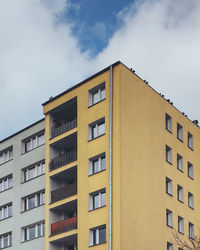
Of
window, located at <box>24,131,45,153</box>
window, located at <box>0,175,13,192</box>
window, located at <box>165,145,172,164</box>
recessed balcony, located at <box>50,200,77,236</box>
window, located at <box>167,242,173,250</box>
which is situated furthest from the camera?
window, located at <box>0,175,13,192</box>

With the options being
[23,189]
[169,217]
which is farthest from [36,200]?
[169,217]

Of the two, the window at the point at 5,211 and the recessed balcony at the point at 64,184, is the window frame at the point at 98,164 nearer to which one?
the recessed balcony at the point at 64,184

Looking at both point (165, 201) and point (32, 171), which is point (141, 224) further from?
point (32, 171)

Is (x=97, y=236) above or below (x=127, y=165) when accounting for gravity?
below

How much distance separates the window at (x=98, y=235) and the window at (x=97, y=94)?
10619 mm

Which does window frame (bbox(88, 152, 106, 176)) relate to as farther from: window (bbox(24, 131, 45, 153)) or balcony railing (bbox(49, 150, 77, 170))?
window (bbox(24, 131, 45, 153))

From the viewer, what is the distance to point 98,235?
159 ft

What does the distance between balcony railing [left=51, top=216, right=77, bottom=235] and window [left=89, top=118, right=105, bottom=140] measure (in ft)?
22.2

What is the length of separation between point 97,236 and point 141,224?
11.7 feet

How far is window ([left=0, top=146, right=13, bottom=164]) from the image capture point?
62.8m

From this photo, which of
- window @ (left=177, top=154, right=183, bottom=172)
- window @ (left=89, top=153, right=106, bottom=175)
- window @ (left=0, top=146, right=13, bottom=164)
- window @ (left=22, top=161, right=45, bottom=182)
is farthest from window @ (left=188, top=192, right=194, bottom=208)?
window @ (left=0, top=146, right=13, bottom=164)

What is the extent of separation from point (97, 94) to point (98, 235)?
11.9m

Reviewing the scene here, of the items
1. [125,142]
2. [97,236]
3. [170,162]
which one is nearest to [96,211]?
[97,236]

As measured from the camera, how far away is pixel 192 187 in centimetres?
5875
